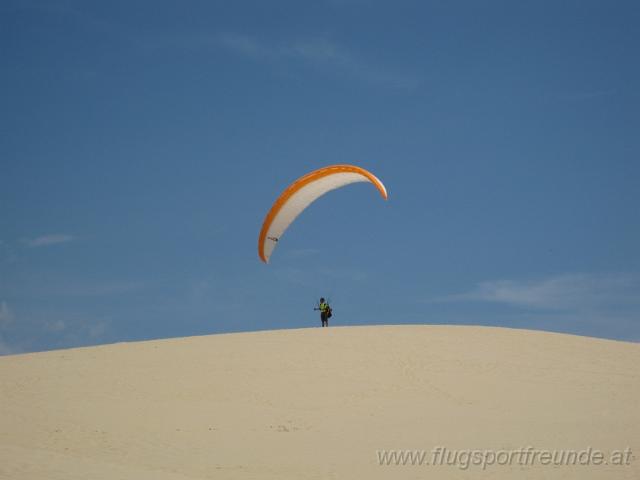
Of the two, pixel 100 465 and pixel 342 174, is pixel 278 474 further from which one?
pixel 342 174

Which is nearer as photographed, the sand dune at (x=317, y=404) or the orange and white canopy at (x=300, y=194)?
the sand dune at (x=317, y=404)

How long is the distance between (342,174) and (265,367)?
5.36m

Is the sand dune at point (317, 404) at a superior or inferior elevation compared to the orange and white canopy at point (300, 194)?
inferior

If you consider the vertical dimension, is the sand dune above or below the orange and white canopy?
below

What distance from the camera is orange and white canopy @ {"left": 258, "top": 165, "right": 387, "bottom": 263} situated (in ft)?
60.6

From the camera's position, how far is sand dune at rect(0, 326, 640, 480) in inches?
551

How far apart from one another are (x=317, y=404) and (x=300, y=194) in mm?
4792

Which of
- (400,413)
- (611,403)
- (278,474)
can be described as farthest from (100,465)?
(611,403)

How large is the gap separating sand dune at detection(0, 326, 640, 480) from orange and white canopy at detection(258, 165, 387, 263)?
3.34 metres

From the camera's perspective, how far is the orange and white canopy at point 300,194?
18484mm

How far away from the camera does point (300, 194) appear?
19.1 m

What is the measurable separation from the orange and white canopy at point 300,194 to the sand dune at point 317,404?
11.0 ft

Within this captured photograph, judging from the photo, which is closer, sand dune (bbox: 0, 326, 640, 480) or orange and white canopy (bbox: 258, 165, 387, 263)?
sand dune (bbox: 0, 326, 640, 480)

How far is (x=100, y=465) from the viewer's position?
44.5 feet
